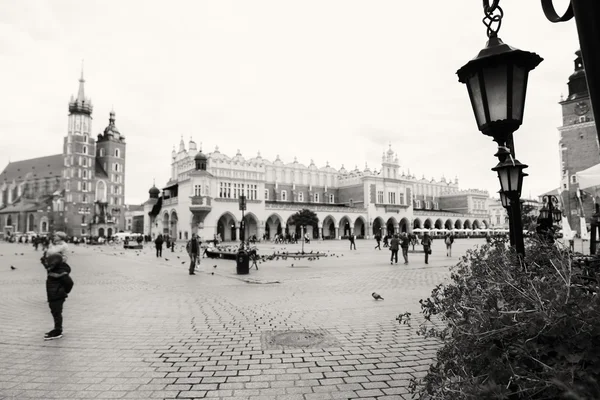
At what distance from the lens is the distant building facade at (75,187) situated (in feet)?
292

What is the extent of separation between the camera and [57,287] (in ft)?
20.0

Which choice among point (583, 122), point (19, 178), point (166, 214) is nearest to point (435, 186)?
point (583, 122)

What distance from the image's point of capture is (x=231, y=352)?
5.11m

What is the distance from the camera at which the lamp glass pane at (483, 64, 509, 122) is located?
11.8ft

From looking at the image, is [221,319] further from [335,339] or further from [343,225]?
[343,225]

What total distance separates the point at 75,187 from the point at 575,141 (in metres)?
93.5

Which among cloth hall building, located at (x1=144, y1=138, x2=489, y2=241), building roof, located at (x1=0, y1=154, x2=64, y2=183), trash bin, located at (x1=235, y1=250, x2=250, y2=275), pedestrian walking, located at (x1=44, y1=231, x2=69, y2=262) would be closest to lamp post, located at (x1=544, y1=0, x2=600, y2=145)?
pedestrian walking, located at (x1=44, y1=231, x2=69, y2=262)

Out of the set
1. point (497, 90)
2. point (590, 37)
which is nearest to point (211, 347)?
point (497, 90)

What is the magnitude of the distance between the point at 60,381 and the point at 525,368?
172 inches

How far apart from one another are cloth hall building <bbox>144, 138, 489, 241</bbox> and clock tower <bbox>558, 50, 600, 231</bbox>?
1058 inches

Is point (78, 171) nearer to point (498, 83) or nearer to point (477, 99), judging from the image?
point (477, 99)

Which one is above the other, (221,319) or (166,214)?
(166,214)

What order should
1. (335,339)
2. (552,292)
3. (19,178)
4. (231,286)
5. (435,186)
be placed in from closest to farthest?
(552,292)
(335,339)
(231,286)
(435,186)
(19,178)

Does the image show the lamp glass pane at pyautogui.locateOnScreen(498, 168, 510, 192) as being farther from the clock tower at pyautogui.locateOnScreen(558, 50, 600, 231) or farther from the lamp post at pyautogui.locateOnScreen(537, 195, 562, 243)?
the clock tower at pyautogui.locateOnScreen(558, 50, 600, 231)
